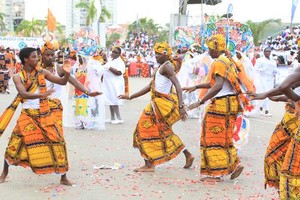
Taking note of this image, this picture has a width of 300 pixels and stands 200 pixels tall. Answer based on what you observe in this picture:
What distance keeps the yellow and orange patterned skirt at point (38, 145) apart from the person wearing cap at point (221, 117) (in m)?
1.65

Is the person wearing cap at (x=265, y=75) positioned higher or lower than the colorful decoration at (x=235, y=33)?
lower

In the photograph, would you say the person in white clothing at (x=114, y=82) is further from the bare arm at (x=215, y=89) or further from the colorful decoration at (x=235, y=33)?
the bare arm at (x=215, y=89)

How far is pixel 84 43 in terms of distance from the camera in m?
11.1

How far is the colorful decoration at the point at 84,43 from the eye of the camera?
11.0 metres

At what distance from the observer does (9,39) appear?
34469mm

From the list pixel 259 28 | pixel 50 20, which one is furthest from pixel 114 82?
pixel 259 28

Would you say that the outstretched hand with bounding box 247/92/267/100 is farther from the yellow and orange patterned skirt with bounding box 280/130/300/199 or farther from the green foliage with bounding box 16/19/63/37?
the green foliage with bounding box 16/19/63/37

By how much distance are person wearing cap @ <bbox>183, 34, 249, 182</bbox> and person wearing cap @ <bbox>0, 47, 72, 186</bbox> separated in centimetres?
165

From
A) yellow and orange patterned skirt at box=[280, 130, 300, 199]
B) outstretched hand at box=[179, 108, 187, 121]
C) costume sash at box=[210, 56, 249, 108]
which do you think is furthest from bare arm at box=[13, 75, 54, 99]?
yellow and orange patterned skirt at box=[280, 130, 300, 199]

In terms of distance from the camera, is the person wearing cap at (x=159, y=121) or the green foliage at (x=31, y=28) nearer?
the person wearing cap at (x=159, y=121)

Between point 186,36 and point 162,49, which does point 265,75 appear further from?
point 162,49

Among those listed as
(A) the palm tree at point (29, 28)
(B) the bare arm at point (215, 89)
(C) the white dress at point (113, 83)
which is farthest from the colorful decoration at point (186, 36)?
(A) the palm tree at point (29, 28)

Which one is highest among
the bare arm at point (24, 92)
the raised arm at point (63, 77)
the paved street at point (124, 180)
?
the raised arm at point (63, 77)

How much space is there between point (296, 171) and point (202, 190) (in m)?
1.93
